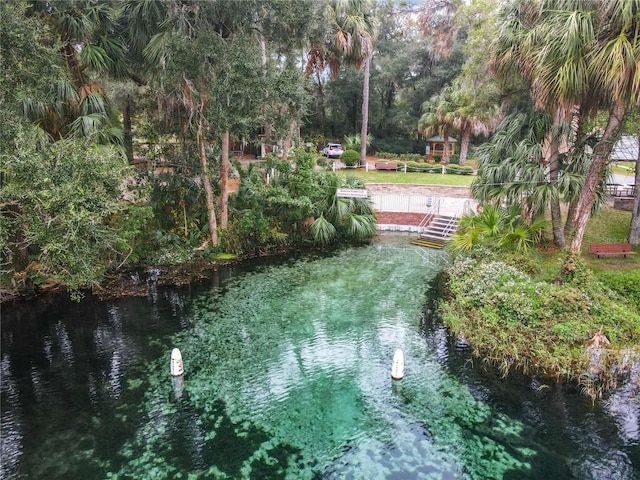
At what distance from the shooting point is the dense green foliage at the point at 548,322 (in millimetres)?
8289

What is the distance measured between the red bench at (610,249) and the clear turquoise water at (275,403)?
5.45 meters

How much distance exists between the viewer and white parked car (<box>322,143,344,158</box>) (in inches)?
1361

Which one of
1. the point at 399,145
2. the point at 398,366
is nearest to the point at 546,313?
the point at 398,366

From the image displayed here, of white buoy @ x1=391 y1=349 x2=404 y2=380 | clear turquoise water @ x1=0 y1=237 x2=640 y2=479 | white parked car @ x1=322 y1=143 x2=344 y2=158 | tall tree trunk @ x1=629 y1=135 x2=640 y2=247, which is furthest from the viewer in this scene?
white parked car @ x1=322 y1=143 x2=344 y2=158

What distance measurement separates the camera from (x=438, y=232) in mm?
17719

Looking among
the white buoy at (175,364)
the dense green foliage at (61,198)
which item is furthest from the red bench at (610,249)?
the dense green foliage at (61,198)

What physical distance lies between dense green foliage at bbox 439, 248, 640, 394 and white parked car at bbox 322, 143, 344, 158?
25.1m

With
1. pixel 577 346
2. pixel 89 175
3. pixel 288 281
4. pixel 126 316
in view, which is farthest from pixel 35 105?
pixel 577 346

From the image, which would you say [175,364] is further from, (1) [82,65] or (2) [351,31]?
(2) [351,31]

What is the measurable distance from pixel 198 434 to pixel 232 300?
5.39 m

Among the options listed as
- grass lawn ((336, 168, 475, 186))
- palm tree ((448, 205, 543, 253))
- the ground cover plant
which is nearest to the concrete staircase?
palm tree ((448, 205, 543, 253))

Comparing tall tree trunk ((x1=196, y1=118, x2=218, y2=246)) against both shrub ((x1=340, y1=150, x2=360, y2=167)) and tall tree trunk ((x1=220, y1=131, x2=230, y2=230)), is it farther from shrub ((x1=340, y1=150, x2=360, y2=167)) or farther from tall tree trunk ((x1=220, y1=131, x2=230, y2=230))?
shrub ((x1=340, y1=150, x2=360, y2=167))

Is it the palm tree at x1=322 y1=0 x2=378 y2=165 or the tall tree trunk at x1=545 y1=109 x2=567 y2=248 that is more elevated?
the palm tree at x1=322 y1=0 x2=378 y2=165

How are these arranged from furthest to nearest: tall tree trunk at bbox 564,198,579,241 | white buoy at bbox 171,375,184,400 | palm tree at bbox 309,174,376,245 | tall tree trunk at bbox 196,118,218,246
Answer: palm tree at bbox 309,174,376,245
tall tree trunk at bbox 196,118,218,246
tall tree trunk at bbox 564,198,579,241
white buoy at bbox 171,375,184,400
